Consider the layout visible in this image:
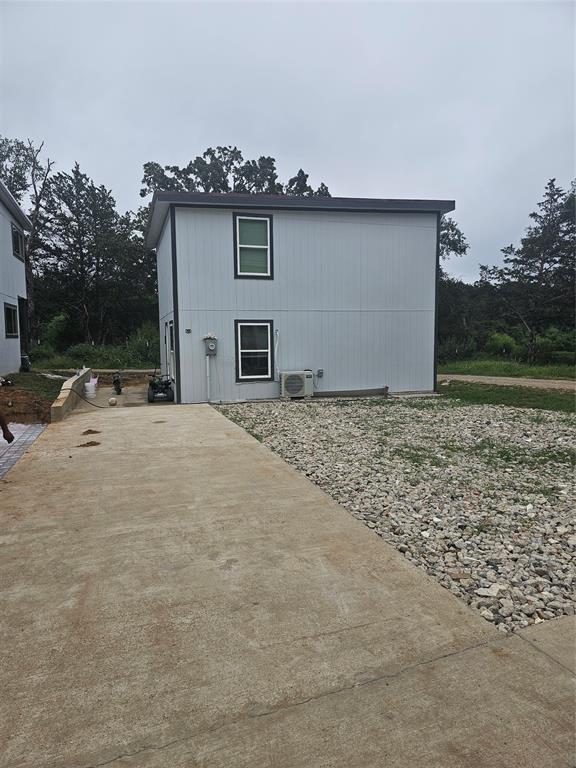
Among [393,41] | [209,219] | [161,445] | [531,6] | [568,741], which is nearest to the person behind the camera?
Result: [568,741]

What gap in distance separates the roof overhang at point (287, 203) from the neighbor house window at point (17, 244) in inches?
238

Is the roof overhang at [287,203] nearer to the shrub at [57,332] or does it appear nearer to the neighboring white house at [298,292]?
the neighboring white house at [298,292]

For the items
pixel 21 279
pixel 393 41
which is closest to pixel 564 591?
pixel 393 41

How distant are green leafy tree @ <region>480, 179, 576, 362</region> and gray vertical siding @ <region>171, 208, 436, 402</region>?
15.2m

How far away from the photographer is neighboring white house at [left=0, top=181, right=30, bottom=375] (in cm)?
1340

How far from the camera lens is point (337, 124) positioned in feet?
53.6

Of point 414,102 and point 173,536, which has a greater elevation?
point 414,102

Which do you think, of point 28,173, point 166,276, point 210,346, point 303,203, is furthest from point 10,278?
point 28,173

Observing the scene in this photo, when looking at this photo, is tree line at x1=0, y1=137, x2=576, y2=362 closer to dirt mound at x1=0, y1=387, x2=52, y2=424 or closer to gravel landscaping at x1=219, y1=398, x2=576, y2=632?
dirt mound at x1=0, y1=387, x2=52, y2=424

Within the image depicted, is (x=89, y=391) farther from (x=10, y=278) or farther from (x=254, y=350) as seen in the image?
(x=10, y=278)

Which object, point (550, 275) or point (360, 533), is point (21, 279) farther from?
point (550, 275)

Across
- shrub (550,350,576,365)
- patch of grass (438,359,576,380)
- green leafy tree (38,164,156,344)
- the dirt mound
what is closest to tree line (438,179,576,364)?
shrub (550,350,576,365)

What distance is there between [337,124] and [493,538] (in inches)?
639

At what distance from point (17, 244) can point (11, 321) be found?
132 inches
